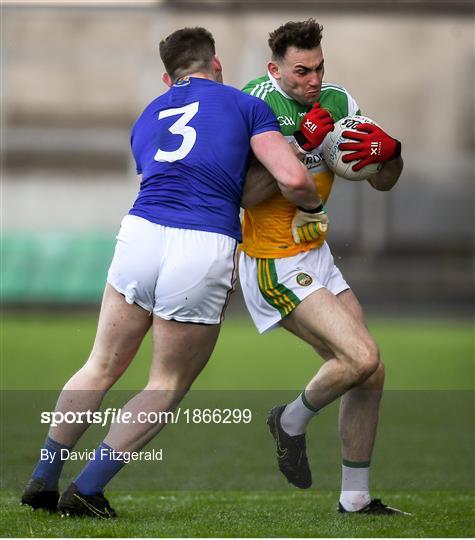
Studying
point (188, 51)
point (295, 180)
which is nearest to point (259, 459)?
point (295, 180)

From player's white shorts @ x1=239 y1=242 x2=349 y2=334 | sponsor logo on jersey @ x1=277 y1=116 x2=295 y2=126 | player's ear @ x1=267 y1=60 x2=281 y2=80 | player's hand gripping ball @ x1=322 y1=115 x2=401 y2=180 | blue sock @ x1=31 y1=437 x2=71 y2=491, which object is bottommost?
blue sock @ x1=31 y1=437 x2=71 y2=491

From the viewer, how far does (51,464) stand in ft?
17.9

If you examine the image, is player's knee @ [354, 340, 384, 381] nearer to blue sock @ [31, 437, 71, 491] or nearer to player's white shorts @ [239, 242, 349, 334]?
player's white shorts @ [239, 242, 349, 334]

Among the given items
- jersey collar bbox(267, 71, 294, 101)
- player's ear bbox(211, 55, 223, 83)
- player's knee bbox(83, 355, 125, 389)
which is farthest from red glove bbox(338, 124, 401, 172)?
player's knee bbox(83, 355, 125, 389)

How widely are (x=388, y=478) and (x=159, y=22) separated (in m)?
18.6

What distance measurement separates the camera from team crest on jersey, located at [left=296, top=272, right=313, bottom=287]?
571cm

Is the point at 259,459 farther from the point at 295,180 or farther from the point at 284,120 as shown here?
the point at 295,180

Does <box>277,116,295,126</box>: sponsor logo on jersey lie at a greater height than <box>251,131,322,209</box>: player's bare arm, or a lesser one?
greater

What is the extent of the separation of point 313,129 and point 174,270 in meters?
0.97

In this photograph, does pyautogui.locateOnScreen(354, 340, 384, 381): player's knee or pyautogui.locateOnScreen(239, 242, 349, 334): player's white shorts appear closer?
pyautogui.locateOnScreen(354, 340, 384, 381): player's knee

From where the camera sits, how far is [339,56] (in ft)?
82.9

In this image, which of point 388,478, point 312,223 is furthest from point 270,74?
point 388,478

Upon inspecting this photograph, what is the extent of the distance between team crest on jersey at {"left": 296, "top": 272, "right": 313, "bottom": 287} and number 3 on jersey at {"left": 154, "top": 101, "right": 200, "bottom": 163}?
2.90 ft

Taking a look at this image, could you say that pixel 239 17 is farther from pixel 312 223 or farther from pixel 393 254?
pixel 312 223
